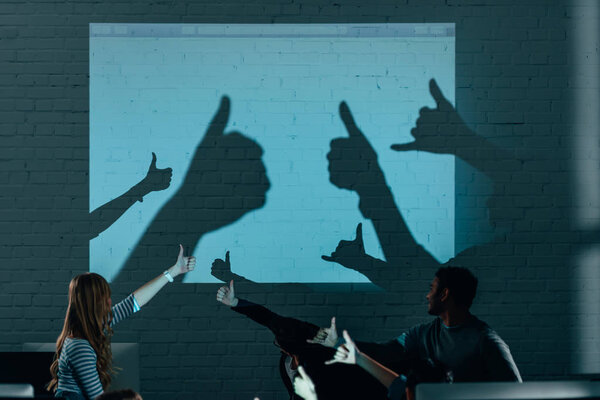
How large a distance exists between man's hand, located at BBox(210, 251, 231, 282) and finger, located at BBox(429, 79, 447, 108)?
1668 millimetres

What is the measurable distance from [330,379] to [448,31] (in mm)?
2333

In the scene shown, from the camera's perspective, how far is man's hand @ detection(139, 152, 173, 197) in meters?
3.67

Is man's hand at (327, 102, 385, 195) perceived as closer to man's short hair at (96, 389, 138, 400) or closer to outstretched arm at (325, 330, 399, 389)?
outstretched arm at (325, 330, 399, 389)

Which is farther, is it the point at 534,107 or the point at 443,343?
Answer: the point at 534,107

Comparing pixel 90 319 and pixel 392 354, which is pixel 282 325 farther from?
pixel 90 319

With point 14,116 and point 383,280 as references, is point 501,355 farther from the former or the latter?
point 14,116

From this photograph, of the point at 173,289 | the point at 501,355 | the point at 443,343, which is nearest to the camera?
the point at 501,355

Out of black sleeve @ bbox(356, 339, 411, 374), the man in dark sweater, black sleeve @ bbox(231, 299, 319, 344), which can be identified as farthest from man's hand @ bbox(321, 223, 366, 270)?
the man in dark sweater

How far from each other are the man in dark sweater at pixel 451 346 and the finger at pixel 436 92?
1412 millimetres

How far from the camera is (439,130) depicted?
12.2 ft

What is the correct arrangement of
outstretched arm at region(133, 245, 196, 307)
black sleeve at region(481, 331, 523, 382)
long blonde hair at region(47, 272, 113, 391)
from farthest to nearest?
outstretched arm at region(133, 245, 196, 307) < black sleeve at region(481, 331, 523, 382) < long blonde hair at region(47, 272, 113, 391)

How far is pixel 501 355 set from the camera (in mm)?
2395

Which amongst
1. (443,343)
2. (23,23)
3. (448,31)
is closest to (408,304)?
(443,343)

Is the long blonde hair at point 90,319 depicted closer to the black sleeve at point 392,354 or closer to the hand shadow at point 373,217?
the black sleeve at point 392,354
